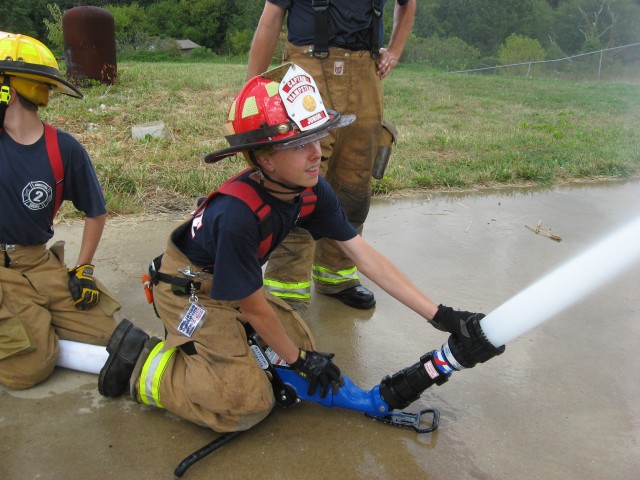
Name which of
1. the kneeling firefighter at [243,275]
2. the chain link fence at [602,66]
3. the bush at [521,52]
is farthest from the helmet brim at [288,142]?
the bush at [521,52]

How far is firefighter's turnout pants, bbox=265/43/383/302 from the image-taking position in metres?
3.17

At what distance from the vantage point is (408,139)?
7.51 meters

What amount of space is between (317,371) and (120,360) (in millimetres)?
820

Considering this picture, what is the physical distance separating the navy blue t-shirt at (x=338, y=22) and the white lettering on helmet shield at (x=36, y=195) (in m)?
1.44

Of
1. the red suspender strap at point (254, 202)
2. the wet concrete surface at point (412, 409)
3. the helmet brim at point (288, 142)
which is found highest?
the helmet brim at point (288, 142)

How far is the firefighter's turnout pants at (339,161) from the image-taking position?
3.17m

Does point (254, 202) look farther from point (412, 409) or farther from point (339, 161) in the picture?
point (339, 161)

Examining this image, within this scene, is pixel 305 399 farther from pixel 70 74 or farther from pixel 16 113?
pixel 70 74

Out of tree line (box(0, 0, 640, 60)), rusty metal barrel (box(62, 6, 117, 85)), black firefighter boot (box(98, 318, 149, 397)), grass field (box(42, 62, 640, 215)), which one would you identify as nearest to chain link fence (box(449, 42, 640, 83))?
grass field (box(42, 62, 640, 215))

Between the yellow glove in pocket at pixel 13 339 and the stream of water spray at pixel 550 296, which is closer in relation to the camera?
the stream of water spray at pixel 550 296

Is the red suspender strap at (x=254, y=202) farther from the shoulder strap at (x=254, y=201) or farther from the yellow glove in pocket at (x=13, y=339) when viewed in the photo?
the yellow glove in pocket at (x=13, y=339)

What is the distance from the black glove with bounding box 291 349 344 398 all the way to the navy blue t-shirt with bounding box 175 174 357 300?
362 mm

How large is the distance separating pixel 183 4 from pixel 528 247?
63750mm

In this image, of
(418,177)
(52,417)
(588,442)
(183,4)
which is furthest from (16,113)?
(183,4)
